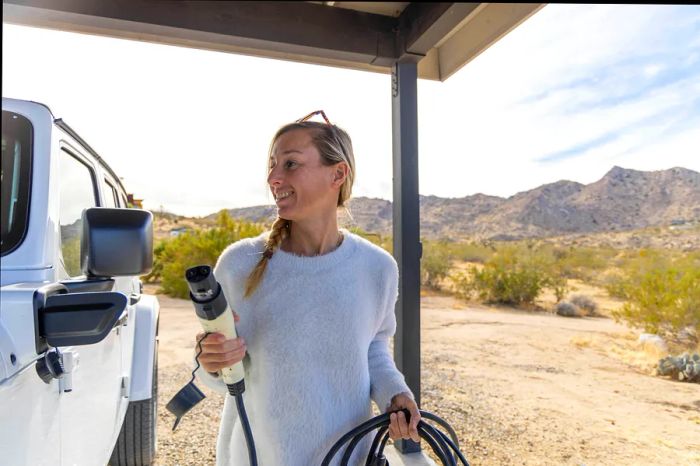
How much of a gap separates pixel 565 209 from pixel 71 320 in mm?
30205

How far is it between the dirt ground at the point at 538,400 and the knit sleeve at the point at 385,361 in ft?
9.68

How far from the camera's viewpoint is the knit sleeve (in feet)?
4.27

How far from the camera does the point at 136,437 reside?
2.73 meters

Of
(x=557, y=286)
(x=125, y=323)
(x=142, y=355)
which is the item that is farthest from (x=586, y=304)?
(x=125, y=323)

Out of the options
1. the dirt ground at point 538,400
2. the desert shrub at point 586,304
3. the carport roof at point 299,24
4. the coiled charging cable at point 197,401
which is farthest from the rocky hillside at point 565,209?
the coiled charging cable at point 197,401

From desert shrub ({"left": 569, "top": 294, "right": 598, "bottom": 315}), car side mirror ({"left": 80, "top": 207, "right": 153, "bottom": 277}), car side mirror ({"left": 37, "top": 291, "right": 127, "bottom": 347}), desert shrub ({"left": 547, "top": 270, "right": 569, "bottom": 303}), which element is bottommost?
desert shrub ({"left": 569, "top": 294, "right": 598, "bottom": 315})

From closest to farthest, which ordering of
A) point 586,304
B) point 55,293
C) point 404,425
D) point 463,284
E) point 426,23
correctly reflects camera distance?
1. point 55,293
2. point 404,425
3. point 426,23
4. point 586,304
5. point 463,284

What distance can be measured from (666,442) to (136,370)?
4544mm

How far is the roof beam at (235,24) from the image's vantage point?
237 centimetres

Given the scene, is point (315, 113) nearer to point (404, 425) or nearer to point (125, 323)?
point (404, 425)

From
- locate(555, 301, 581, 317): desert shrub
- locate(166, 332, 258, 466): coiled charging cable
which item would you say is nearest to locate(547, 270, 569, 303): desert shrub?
locate(555, 301, 581, 317): desert shrub

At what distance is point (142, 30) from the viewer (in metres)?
2.51

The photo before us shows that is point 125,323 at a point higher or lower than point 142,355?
higher

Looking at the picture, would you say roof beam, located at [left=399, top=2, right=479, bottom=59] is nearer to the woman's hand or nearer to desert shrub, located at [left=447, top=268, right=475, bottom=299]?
the woman's hand
